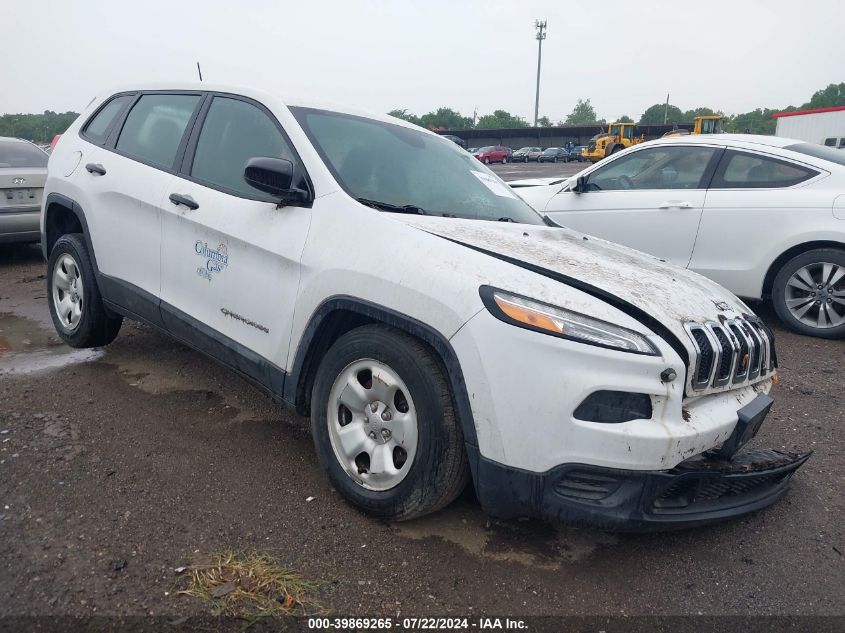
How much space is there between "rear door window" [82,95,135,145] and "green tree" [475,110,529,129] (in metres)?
112

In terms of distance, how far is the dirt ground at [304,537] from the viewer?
7.55ft

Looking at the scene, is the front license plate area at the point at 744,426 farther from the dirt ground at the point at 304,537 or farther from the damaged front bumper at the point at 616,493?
the dirt ground at the point at 304,537

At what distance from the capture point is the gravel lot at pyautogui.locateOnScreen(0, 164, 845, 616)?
2.30m

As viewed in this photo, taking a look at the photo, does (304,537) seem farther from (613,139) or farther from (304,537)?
(613,139)

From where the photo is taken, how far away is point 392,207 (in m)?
2.97

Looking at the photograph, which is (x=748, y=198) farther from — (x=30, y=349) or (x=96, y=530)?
(x=30, y=349)

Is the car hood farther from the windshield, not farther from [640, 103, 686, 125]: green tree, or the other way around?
[640, 103, 686, 125]: green tree

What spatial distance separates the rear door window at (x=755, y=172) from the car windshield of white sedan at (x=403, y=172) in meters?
2.85

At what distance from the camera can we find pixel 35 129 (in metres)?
56.2

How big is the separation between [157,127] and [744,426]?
3535mm

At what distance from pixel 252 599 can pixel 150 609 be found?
12.8 inches

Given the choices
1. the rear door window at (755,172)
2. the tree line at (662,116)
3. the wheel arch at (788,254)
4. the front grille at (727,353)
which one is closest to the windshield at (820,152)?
the rear door window at (755,172)

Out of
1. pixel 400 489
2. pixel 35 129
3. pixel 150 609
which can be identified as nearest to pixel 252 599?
pixel 150 609

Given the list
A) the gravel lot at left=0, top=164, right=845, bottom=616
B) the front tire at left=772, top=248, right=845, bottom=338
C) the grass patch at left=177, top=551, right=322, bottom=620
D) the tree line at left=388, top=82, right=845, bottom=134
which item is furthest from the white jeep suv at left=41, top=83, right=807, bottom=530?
the tree line at left=388, top=82, right=845, bottom=134
